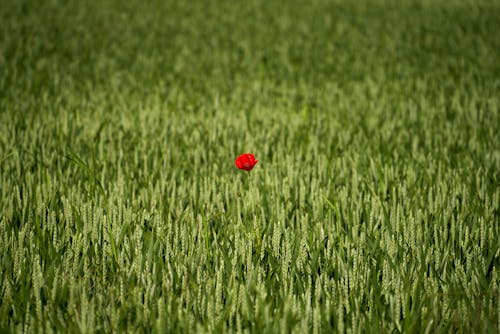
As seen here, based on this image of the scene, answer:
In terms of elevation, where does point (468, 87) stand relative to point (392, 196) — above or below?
above

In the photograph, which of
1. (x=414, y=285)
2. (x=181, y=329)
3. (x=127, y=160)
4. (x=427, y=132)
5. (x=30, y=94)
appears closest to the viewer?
(x=181, y=329)

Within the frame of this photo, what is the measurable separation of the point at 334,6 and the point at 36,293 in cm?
827

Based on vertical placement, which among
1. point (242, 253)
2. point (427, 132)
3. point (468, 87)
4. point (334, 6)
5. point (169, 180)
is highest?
point (334, 6)

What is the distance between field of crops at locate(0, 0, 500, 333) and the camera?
1.19 meters

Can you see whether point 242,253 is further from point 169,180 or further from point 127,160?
point 127,160

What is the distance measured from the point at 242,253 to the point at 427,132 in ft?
5.76

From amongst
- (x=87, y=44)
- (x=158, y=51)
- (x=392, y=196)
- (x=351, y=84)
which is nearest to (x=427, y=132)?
(x=392, y=196)

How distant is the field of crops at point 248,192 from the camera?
1.19 m

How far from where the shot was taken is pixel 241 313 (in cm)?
119

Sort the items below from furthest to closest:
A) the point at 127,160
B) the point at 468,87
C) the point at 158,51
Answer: the point at 158,51 < the point at 468,87 < the point at 127,160

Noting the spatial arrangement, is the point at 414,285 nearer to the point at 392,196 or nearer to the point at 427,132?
the point at 392,196

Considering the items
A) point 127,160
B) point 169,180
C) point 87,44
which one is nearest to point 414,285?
point 169,180

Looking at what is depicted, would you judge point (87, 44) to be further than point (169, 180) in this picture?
Yes

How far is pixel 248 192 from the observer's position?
1791 millimetres
